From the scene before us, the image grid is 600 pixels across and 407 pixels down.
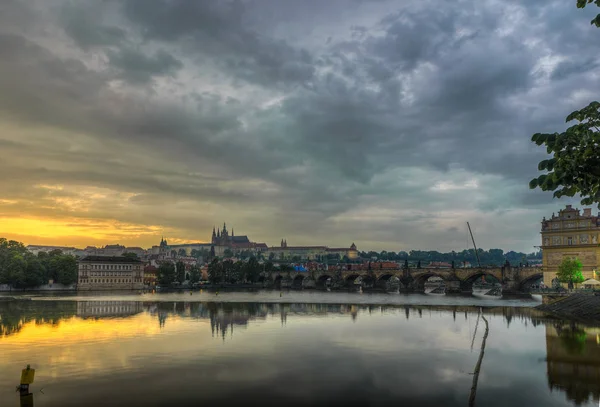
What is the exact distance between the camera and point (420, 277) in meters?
142

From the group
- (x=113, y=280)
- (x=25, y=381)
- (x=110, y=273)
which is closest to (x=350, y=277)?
(x=113, y=280)

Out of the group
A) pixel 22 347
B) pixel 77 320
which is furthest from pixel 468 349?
pixel 77 320

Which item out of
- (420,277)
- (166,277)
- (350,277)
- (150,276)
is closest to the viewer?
(420,277)

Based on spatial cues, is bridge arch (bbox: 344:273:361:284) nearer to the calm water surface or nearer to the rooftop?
the rooftop

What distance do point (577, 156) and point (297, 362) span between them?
22124 millimetres

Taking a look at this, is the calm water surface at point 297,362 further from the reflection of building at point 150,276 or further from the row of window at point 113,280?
the reflection of building at point 150,276

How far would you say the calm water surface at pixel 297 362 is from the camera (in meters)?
21.8

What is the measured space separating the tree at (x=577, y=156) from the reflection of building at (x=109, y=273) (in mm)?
145532

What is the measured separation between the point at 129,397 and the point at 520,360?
23.4 m

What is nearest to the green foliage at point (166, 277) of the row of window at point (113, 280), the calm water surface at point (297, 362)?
the row of window at point (113, 280)

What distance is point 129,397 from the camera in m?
21.2

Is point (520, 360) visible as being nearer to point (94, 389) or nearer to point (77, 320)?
point (94, 389)

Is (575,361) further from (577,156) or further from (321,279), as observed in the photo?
(321,279)

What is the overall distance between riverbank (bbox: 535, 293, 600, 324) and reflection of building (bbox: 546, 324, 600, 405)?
29.4 feet
